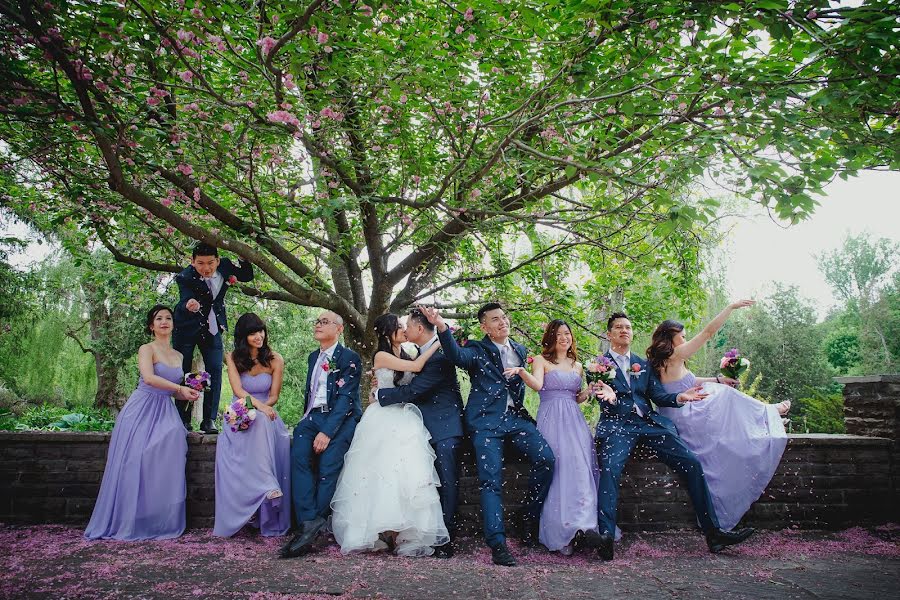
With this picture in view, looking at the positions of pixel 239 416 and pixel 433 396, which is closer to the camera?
pixel 239 416

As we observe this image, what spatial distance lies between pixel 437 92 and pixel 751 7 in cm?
282

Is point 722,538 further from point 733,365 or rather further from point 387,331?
point 387,331

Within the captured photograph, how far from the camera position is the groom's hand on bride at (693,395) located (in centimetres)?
483

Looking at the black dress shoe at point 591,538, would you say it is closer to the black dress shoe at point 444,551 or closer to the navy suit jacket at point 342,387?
the black dress shoe at point 444,551

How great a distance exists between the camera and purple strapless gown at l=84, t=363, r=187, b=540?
4.82 m

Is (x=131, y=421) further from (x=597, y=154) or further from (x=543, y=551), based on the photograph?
(x=597, y=154)

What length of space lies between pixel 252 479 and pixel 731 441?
12.9 ft

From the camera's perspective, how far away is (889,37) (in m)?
3.49

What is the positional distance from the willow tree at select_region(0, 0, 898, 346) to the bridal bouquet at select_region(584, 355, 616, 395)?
1.31 metres

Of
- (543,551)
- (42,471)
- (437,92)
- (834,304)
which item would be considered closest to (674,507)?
(543,551)

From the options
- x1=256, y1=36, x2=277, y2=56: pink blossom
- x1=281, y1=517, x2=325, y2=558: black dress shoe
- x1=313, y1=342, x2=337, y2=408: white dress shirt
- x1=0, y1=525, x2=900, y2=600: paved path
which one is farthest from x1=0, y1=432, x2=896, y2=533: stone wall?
x1=256, y1=36, x2=277, y2=56: pink blossom

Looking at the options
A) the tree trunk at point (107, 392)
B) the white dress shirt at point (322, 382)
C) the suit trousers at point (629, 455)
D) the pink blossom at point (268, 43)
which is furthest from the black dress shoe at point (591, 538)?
the tree trunk at point (107, 392)

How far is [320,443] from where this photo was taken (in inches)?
190

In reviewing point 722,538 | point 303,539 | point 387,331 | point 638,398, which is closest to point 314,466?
point 303,539
